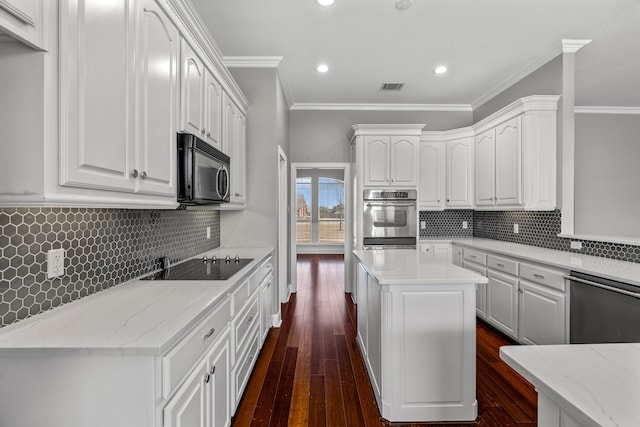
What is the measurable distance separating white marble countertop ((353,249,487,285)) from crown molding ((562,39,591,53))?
2.68 m

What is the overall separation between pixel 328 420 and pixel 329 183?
25.6 ft

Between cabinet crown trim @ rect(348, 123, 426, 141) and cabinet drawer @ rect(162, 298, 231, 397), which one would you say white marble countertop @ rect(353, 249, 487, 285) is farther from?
cabinet crown trim @ rect(348, 123, 426, 141)

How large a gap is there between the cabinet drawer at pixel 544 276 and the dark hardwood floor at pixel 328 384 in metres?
0.78

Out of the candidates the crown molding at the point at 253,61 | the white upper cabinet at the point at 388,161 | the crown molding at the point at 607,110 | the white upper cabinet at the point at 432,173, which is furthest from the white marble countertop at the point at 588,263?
the crown molding at the point at 607,110

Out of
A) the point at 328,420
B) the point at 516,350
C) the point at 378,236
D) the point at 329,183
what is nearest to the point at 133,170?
the point at 516,350

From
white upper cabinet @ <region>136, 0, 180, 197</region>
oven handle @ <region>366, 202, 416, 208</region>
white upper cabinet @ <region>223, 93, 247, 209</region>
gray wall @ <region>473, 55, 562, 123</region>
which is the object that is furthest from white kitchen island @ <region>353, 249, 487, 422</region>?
gray wall @ <region>473, 55, 562, 123</region>

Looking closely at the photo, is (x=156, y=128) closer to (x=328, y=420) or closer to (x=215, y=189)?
(x=215, y=189)

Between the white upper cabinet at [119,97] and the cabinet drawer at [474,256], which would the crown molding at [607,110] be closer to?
the cabinet drawer at [474,256]

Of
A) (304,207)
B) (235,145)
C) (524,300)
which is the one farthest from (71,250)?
(304,207)

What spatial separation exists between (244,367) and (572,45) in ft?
14.2

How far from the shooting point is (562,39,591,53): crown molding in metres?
3.11

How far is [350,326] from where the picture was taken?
11.5 ft

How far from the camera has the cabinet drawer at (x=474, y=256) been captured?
359 cm

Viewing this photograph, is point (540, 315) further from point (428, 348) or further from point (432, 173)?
point (432, 173)
